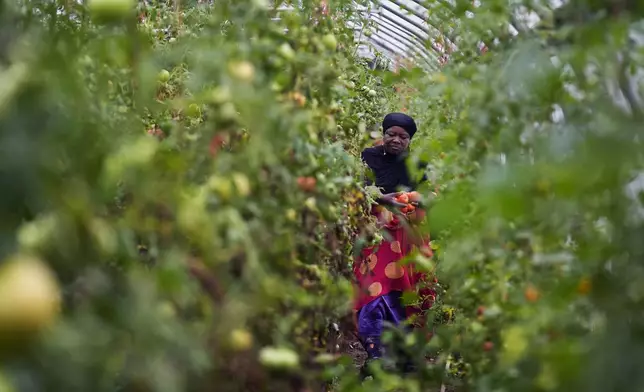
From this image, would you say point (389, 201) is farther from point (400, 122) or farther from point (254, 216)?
point (254, 216)

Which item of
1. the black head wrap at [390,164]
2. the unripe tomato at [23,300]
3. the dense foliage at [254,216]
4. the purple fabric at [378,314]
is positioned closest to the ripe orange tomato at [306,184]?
the dense foliage at [254,216]

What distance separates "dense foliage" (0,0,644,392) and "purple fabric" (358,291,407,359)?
1.84 m

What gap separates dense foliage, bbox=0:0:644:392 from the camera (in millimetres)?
707

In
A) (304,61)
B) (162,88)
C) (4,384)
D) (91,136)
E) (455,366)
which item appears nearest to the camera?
(4,384)

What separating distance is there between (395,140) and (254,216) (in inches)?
108

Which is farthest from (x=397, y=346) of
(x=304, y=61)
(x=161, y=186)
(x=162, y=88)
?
(x=162, y=88)

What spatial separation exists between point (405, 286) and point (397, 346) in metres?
1.88

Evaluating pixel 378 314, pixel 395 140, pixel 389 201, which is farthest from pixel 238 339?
pixel 395 140

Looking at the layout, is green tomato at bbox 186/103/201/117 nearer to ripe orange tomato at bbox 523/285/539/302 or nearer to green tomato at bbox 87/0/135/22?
green tomato at bbox 87/0/135/22

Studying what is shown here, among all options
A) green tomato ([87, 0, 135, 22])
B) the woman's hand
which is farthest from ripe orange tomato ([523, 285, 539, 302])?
the woman's hand

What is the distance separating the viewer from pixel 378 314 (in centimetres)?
330

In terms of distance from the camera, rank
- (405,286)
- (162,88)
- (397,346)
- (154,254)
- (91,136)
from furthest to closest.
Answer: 1. (405,286)
2. (162,88)
3. (397,346)
4. (154,254)
5. (91,136)

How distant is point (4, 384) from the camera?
624 mm

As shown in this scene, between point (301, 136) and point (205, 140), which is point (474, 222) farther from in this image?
point (205, 140)
